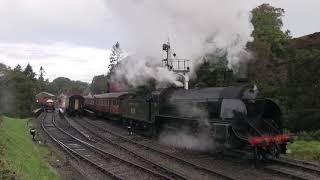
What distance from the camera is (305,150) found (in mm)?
16719

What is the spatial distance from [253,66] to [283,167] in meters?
18.9

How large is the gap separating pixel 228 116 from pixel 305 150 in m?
3.84

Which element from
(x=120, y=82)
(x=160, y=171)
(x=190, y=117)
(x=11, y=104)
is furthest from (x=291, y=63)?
(x=11, y=104)

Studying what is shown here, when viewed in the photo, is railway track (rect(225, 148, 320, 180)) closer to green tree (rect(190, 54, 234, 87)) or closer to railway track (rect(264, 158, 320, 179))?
railway track (rect(264, 158, 320, 179))

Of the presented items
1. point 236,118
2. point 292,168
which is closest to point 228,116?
point 236,118

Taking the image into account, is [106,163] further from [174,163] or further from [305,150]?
[305,150]

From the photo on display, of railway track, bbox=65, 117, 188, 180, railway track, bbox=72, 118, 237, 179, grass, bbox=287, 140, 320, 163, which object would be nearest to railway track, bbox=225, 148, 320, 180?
grass, bbox=287, 140, 320, 163

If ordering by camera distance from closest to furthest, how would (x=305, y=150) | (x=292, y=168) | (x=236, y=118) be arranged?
(x=292, y=168), (x=236, y=118), (x=305, y=150)

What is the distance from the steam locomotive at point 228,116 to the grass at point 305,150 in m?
1.11

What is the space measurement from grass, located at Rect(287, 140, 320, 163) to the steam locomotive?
1.11 meters

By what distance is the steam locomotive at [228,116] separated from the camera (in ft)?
48.3

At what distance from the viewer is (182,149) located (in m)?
19.0

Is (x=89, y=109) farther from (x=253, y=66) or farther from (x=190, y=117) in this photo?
(x=190, y=117)

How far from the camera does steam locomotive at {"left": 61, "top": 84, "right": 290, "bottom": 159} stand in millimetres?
14711
